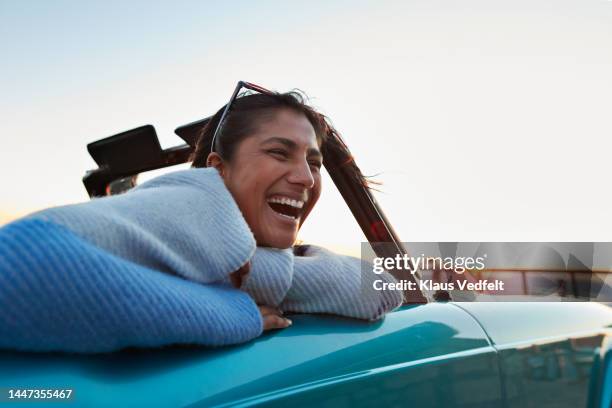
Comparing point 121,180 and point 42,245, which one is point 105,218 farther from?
point 121,180

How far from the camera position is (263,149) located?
59.3 inches

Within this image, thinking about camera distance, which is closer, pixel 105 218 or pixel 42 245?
pixel 42 245

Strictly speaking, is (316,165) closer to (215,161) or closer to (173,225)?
(215,161)

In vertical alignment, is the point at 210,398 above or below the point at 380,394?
above

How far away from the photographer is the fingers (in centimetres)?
102

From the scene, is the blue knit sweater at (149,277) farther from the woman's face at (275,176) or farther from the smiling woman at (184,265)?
the woman's face at (275,176)

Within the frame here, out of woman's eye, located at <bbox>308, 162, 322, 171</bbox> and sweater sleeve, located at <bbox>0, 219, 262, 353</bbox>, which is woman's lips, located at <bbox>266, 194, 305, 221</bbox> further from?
sweater sleeve, located at <bbox>0, 219, 262, 353</bbox>

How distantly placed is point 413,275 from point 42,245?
1367 millimetres

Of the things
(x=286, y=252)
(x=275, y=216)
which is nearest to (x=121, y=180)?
(x=275, y=216)

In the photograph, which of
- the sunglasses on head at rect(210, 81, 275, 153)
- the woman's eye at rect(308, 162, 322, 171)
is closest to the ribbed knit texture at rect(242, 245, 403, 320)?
the woman's eye at rect(308, 162, 322, 171)

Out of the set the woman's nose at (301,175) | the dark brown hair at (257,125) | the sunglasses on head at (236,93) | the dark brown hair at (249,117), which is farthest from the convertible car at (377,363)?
the woman's nose at (301,175)

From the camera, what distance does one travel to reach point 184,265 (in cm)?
90

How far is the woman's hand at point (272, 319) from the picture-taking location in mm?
1023

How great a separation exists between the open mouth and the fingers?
42 cm
